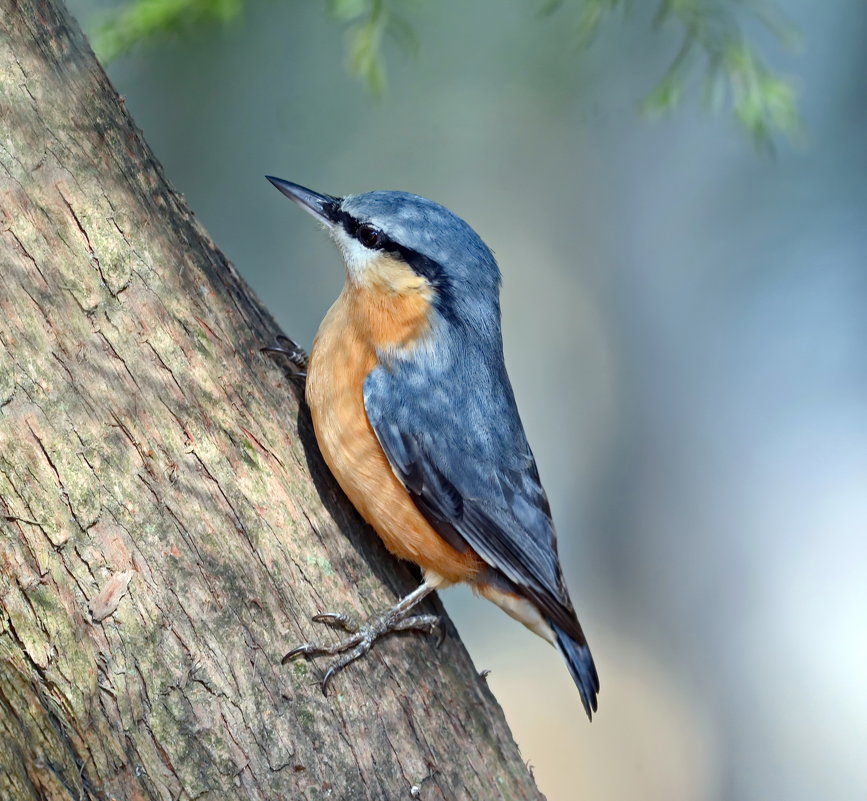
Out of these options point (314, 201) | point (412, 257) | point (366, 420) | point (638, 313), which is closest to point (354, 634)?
point (366, 420)

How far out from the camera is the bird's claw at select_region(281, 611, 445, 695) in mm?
2223

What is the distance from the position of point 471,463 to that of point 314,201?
0.96 metres

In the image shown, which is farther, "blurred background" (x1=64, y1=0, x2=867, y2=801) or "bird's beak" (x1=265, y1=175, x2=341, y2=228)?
"blurred background" (x1=64, y1=0, x2=867, y2=801)

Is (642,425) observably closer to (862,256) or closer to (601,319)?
(601,319)

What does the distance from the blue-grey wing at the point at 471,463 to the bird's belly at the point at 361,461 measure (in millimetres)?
33

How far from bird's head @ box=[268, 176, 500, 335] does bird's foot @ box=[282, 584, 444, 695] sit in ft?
2.95

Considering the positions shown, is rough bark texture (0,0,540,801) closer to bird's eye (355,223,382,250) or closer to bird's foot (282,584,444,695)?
bird's foot (282,584,444,695)

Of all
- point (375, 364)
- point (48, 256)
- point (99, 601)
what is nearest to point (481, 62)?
point (375, 364)

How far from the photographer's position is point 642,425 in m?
6.93

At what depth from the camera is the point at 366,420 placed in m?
2.77

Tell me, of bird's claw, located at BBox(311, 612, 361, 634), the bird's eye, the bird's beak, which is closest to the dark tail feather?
bird's claw, located at BBox(311, 612, 361, 634)

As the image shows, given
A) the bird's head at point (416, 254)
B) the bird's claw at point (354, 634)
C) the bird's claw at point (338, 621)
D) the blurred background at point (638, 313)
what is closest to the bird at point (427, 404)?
the bird's head at point (416, 254)

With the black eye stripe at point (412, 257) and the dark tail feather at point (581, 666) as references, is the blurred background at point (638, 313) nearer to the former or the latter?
the dark tail feather at point (581, 666)

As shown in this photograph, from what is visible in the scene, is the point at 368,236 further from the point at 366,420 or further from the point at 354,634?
the point at 354,634
